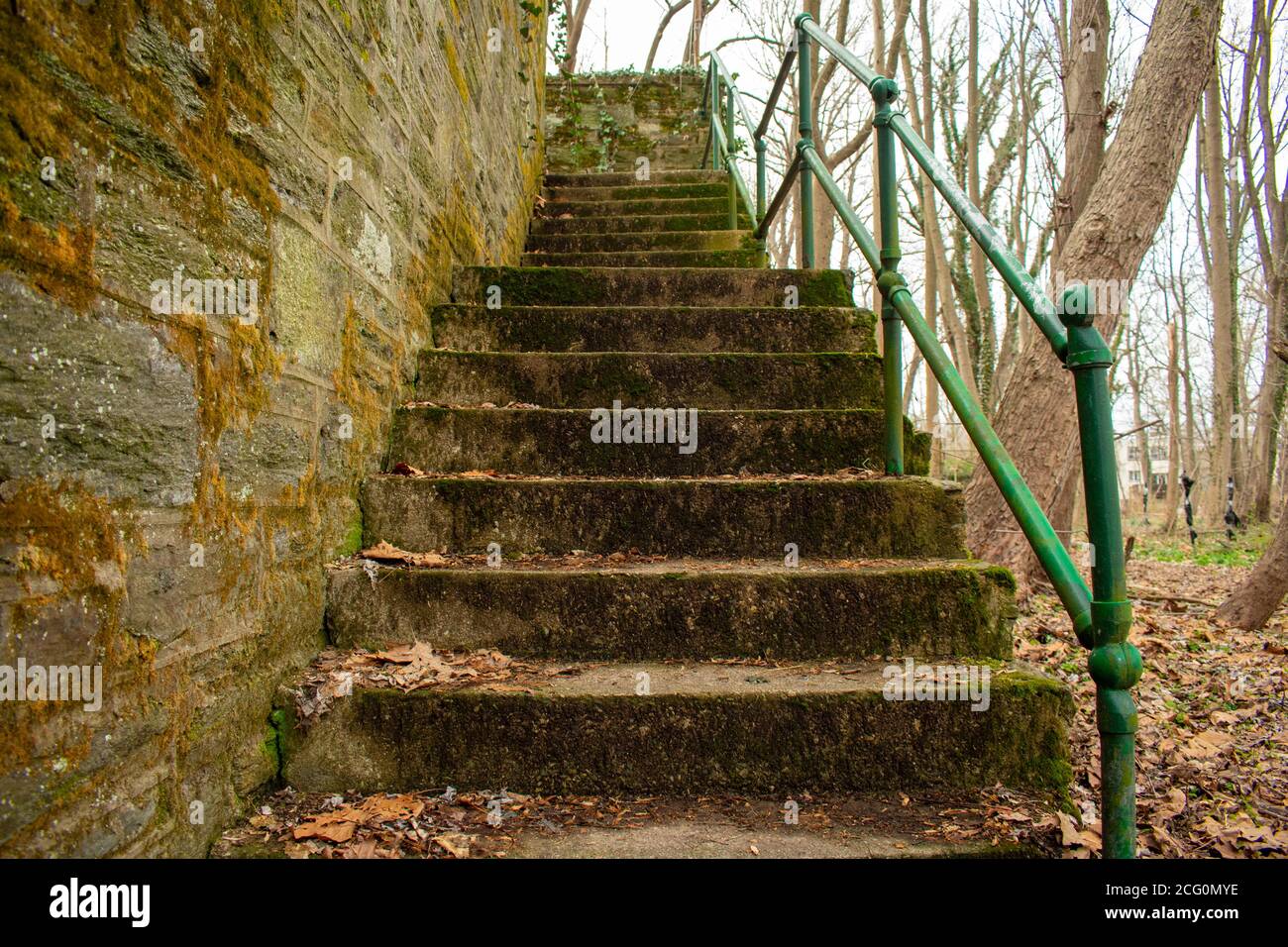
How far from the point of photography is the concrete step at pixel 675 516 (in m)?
2.09

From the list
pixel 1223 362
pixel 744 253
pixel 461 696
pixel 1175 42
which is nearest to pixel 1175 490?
pixel 1223 362

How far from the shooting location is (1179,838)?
1.61 m

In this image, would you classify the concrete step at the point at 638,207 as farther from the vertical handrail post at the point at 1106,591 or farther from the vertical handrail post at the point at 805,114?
the vertical handrail post at the point at 1106,591

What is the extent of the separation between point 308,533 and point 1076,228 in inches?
155

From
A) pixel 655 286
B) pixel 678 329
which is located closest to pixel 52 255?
pixel 678 329

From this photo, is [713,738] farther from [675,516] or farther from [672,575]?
[675,516]

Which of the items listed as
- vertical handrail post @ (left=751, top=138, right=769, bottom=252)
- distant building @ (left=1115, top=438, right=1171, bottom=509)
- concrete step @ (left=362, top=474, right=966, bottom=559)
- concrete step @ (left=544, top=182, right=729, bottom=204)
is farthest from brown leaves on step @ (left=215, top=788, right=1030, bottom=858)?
distant building @ (left=1115, top=438, right=1171, bottom=509)

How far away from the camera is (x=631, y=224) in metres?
4.91

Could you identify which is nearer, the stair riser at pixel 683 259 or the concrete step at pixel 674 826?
the concrete step at pixel 674 826

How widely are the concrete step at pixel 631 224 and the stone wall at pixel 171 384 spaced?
2850mm

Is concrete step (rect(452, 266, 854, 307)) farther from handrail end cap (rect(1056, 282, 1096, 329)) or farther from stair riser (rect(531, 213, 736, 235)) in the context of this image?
handrail end cap (rect(1056, 282, 1096, 329))

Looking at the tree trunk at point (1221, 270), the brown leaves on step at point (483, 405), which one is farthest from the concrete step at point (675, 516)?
the tree trunk at point (1221, 270)

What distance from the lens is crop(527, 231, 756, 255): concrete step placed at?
436 centimetres

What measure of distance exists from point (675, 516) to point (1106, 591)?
1140mm
